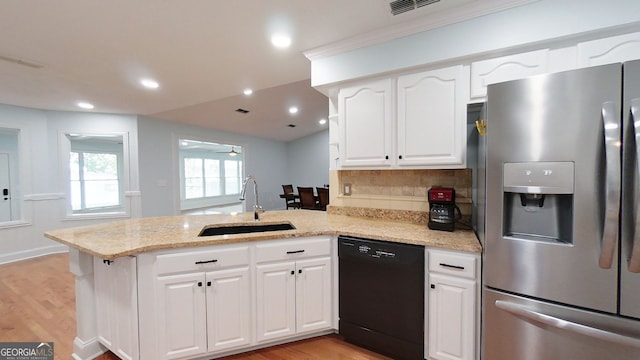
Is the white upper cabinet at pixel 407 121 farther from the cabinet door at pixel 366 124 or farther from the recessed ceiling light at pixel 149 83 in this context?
the recessed ceiling light at pixel 149 83

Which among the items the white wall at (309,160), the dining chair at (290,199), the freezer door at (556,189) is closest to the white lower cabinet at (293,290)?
the freezer door at (556,189)

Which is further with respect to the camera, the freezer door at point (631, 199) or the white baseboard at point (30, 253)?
the white baseboard at point (30, 253)

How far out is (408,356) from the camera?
1.78 m

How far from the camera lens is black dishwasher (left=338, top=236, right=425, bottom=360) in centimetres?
175

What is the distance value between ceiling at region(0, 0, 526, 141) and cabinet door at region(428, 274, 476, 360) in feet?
5.87

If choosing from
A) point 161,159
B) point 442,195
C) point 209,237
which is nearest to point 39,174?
point 161,159

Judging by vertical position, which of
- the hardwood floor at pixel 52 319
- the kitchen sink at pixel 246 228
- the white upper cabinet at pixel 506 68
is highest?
the white upper cabinet at pixel 506 68

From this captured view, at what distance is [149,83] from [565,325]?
416 cm

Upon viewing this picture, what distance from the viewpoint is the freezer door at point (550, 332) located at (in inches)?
43.6

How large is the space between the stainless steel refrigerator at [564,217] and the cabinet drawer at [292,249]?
104 centimetres

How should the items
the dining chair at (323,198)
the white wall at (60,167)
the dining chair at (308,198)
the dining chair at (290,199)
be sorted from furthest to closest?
the dining chair at (290,199) → the dining chair at (308,198) → the dining chair at (323,198) → the white wall at (60,167)

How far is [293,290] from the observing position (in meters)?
1.98

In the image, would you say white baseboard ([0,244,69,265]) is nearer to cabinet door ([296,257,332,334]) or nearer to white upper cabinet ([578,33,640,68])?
cabinet door ([296,257,332,334])

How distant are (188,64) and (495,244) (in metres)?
2.96
